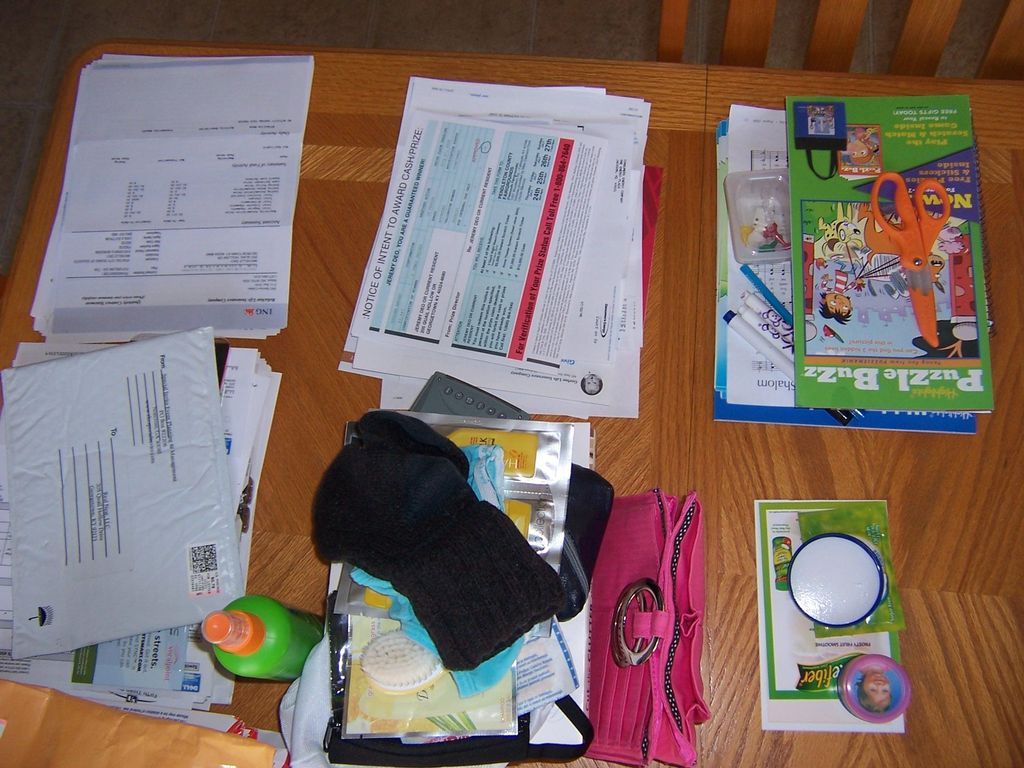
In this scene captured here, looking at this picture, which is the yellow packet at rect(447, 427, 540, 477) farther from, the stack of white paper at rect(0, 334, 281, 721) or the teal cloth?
the stack of white paper at rect(0, 334, 281, 721)

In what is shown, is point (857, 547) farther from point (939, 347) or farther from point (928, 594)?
point (939, 347)

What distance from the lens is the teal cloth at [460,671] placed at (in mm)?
648

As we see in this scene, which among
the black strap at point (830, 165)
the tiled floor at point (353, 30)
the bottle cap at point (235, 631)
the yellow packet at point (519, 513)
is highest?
the tiled floor at point (353, 30)

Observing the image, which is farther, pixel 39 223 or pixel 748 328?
pixel 39 223

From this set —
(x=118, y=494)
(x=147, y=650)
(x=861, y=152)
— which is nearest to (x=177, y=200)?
(x=118, y=494)

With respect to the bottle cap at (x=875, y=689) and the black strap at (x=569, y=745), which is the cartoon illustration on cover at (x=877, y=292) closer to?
the bottle cap at (x=875, y=689)

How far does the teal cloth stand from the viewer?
648mm

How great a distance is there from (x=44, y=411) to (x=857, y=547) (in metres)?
0.80

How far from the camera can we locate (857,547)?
77 cm

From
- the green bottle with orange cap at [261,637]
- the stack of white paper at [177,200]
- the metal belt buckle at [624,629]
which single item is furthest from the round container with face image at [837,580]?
the stack of white paper at [177,200]

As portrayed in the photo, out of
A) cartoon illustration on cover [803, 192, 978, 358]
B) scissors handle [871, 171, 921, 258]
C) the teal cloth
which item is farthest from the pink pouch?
scissors handle [871, 171, 921, 258]

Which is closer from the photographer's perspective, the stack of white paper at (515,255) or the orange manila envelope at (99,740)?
the orange manila envelope at (99,740)

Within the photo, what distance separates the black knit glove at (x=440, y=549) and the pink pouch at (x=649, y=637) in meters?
0.11

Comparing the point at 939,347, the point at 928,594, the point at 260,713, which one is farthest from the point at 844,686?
the point at 260,713
